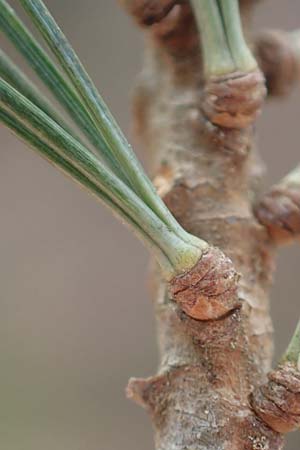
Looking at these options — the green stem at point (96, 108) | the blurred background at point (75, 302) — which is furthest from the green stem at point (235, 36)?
the blurred background at point (75, 302)

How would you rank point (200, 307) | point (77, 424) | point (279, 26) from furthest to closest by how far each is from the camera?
point (279, 26) < point (77, 424) < point (200, 307)

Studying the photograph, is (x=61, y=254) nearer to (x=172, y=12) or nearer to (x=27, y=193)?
(x=27, y=193)

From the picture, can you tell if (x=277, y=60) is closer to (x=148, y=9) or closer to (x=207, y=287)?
(x=148, y=9)

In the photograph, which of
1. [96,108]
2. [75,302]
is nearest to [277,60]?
[96,108]

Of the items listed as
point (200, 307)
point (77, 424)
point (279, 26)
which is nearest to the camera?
point (200, 307)

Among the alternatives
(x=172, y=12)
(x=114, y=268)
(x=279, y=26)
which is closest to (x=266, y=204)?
(x=172, y=12)

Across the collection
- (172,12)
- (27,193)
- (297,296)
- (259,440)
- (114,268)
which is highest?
(172,12)

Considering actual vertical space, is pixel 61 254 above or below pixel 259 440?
below

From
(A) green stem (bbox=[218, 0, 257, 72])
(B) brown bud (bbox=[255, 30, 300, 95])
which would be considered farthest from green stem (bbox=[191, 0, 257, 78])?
(B) brown bud (bbox=[255, 30, 300, 95])

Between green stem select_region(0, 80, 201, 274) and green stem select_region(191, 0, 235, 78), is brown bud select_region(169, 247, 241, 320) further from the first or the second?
green stem select_region(191, 0, 235, 78)

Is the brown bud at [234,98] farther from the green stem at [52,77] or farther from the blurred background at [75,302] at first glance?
the blurred background at [75,302]
